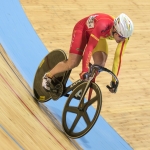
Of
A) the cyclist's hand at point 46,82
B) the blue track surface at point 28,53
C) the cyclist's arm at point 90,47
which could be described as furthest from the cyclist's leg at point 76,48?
Answer: the blue track surface at point 28,53

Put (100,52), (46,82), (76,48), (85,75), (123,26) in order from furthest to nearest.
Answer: (46,82)
(100,52)
(76,48)
(85,75)
(123,26)

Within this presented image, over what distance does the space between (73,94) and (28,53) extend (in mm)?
1552

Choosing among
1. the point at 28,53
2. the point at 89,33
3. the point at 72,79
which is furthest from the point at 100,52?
the point at 28,53

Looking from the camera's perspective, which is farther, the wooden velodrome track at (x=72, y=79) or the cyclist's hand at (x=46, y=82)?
the cyclist's hand at (x=46, y=82)

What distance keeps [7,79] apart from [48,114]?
21.1 inches

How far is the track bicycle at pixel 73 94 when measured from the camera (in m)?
3.73

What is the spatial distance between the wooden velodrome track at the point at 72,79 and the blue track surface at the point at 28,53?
0.14 metres

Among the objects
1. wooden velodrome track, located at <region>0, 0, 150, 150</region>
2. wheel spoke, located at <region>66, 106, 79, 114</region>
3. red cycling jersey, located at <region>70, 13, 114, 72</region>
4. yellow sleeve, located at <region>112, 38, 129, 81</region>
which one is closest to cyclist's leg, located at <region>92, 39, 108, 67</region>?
red cycling jersey, located at <region>70, 13, 114, 72</region>

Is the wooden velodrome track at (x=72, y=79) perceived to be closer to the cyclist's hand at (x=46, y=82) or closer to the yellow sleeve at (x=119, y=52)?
the cyclist's hand at (x=46, y=82)

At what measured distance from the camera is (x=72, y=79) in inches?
204

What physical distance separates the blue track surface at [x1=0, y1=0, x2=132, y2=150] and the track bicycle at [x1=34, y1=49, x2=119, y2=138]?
17cm

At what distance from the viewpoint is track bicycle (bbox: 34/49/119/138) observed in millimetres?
3733

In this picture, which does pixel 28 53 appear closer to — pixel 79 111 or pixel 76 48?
pixel 76 48

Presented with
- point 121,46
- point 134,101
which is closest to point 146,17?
point 134,101
